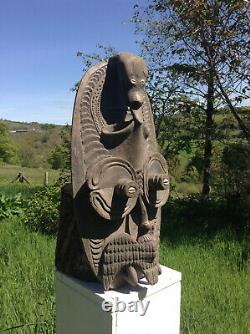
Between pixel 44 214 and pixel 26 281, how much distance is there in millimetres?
2138

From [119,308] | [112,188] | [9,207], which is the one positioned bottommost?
[9,207]

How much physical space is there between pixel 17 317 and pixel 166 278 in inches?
47.0

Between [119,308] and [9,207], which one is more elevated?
[119,308]

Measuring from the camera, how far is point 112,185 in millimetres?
1930

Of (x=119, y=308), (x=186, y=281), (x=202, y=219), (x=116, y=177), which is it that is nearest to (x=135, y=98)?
(x=116, y=177)

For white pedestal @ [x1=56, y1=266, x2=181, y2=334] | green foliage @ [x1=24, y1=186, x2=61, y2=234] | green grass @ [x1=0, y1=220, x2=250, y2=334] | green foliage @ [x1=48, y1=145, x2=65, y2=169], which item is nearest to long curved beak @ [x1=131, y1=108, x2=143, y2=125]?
white pedestal @ [x1=56, y1=266, x2=181, y2=334]

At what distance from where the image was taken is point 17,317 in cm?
267

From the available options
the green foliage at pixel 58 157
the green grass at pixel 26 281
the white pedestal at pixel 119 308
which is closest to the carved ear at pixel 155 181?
the white pedestal at pixel 119 308

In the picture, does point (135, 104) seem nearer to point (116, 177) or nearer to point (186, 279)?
point (116, 177)

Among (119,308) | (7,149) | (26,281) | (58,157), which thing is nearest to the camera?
(119,308)

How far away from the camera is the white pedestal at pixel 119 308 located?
1.84 meters

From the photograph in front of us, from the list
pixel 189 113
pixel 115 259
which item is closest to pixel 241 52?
pixel 189 113

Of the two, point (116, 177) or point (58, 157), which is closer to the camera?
point (116, 177)

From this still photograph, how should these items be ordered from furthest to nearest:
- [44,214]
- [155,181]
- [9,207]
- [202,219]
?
[9,207]
[202,219]
[44,214]
[155,181]
